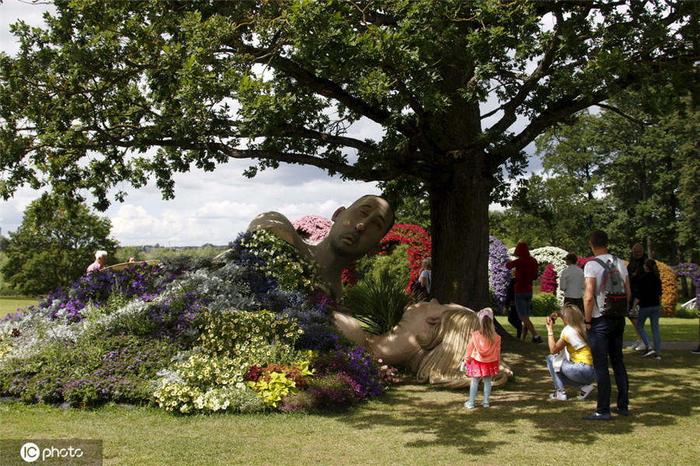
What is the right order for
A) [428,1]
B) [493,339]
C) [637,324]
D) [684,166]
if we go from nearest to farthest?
[493,339] < [428,1] < [637,324] < [684,166]

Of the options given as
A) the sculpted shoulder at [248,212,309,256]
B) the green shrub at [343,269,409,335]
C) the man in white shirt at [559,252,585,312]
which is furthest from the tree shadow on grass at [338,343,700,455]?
the sculpted shoulder at [248,212,309,256]

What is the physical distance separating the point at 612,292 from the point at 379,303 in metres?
4.08

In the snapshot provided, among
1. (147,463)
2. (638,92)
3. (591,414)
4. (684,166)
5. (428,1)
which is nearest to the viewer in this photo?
(147,463)

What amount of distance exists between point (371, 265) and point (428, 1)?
13709mm

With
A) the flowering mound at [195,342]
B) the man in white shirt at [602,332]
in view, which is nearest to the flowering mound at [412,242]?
Answer: the flowering mound at [195,342]

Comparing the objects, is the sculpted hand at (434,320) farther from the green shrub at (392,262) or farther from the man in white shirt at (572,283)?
the green shrub at (392,262)

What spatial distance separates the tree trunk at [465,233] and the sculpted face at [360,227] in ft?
4.02

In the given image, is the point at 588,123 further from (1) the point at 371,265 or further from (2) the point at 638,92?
(2) the point at 638,92

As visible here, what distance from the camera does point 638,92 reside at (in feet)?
33.7

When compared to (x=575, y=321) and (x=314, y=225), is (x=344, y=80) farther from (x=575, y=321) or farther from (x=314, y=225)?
(x=314, y=225)

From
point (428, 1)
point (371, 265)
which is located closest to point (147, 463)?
point (428, 1)

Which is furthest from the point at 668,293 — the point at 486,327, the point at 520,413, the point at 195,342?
the point at 195,342

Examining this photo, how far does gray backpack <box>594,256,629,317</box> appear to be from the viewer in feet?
21.7

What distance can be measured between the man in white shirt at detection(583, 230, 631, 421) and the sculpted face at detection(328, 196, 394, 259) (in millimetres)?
4352
